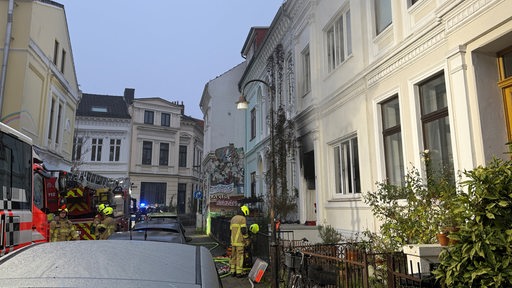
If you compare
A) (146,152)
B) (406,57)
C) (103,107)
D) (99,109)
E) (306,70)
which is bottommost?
(406,57)

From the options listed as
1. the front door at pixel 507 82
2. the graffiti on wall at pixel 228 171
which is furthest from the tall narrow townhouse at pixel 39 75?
the front door at pixel 507 82

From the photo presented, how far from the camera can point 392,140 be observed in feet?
30.5

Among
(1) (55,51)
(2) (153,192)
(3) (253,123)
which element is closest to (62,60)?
(1) (55,51)

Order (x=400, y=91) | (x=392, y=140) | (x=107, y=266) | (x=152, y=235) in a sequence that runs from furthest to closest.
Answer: (x=392, y=140)
(x=400, y=91)
(x=152, y=235)
(x=107, y=266)

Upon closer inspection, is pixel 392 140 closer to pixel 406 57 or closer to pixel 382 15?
pixel 406 57

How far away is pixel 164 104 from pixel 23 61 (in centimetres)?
2937

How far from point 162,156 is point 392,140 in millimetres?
40059

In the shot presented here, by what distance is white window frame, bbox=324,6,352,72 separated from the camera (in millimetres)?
11438

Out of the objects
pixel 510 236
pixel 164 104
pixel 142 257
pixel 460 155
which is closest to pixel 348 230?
pixel 460 155

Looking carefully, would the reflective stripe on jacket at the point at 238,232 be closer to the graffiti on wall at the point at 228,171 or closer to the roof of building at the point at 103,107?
the graffiti on wall at the point at 228,171

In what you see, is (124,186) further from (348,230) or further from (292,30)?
(348,230)

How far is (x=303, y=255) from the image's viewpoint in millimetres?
6297

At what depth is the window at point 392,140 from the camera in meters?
8.97

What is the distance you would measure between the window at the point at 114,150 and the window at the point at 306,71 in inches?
1286
